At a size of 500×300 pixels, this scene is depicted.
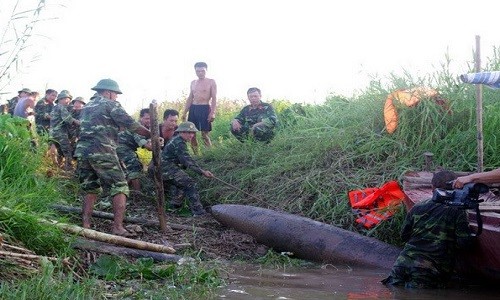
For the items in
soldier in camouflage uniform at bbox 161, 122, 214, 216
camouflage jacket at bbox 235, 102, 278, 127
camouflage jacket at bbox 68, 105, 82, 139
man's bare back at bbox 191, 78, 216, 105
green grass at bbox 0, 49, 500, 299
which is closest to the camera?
green grass at bbox 0, 49, 500, 299

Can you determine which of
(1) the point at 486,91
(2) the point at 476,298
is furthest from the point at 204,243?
(1) the point at 486,91

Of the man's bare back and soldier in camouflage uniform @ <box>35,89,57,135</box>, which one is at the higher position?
the man's bare back

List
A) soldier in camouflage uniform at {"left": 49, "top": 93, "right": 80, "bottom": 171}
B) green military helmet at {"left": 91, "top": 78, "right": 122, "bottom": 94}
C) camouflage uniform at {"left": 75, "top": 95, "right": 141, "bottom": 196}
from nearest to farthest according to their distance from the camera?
camouflage uniform at {"left": 75, "top": 95, "right": 141, "bottom": 196} < green military helmet at {"left": 91, "top": 78, "right": 122, "bottom": 94} < soldier in camouflage uniform at {"left": 49, "top": 93, "right": 80, "bottom": 171}

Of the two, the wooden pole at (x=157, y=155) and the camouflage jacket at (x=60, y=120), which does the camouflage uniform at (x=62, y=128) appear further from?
the wooden pole at (x=157, y=155)

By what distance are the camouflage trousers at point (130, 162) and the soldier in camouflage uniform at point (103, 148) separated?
8.97ft

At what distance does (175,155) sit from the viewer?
36.7 feet

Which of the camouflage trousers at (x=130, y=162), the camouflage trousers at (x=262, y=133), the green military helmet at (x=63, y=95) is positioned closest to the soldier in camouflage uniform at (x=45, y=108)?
the green military helmet at (x=63, y=95)

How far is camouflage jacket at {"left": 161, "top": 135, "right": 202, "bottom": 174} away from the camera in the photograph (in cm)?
1102

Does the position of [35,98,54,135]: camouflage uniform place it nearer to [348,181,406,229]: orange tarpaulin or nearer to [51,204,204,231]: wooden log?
[51,204,204,231]: wooden log

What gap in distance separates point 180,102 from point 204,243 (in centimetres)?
1030

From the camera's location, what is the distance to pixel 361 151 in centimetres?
1070

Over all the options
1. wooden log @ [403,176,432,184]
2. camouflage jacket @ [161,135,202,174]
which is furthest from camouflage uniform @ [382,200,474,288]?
camouflage jacket @ [161,135,202,174]

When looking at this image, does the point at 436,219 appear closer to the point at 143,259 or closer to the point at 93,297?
the point at 143,259

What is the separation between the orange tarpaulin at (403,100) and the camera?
34.9 feet
